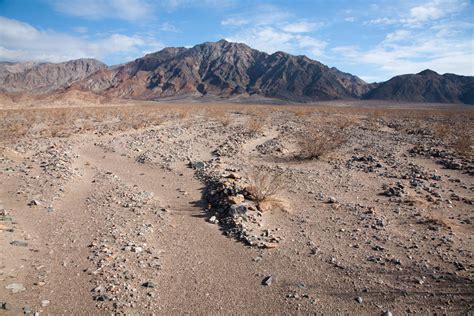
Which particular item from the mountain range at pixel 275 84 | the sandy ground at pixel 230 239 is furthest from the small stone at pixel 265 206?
the mountain range at pixel 275 84

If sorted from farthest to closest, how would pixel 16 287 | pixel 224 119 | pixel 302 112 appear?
1. pixel 302 112
2. pixel 224 119
3. pixel 16 287

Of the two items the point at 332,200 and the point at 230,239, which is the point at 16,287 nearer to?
the point at 230,239

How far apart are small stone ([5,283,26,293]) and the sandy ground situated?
0.03m

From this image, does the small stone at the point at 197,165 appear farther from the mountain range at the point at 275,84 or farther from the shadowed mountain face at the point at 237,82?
the shadowed mountain face at the point at 237,82

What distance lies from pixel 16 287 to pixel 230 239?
11.0 feet

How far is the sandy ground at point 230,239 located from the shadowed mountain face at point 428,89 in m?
162

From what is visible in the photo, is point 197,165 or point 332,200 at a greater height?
point 197,165

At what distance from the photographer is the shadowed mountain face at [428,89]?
5856 inches

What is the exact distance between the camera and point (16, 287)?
172 inches

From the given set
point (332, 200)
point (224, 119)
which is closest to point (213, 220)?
point (332, 200)

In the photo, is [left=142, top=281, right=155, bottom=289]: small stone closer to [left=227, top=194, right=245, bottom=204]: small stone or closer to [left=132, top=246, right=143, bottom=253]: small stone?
[left=132, top=246, right=143, bottom=253]: small stone

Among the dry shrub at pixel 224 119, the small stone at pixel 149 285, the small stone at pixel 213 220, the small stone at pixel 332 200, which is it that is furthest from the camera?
the dry shrub at pixel 224 119

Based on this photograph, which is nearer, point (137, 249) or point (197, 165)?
point (137, 249)

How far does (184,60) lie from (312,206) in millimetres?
204652
